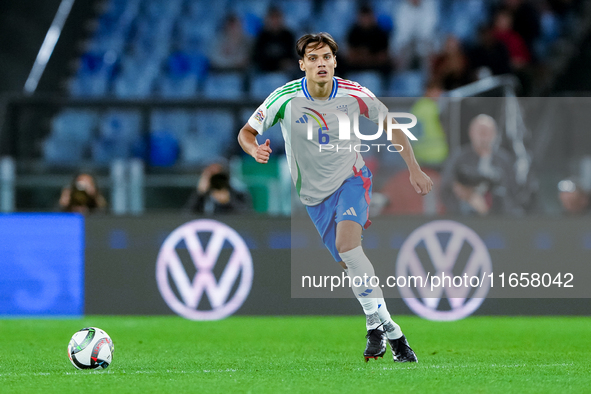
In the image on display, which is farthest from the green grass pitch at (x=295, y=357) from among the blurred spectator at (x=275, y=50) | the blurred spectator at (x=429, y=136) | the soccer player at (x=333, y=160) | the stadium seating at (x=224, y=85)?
the blurred spectator at (x=275, y=50)

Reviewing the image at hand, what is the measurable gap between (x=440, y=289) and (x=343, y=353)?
2891 mm

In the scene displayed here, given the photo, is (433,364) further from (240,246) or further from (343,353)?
(240,246)

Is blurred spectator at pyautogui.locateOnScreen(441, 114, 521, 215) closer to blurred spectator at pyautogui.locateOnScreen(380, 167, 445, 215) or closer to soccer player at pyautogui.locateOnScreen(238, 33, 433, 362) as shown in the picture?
blurred spectator at pyautogui.locateOnScreen(380, 167, 445, 215)

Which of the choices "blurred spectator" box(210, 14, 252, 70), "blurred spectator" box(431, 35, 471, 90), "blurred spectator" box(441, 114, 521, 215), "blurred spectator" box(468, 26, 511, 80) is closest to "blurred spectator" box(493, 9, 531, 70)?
"blurred spectator" box(468, 26, 511, 80)

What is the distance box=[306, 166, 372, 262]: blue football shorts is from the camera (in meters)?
5.93

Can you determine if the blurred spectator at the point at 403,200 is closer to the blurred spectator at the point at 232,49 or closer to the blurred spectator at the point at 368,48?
the blurred spectator at the point at 368,48

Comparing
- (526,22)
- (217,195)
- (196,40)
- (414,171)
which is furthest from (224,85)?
(414,171)

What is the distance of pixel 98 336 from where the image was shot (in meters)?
5.60

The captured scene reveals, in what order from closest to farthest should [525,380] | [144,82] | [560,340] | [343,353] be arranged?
[525,380] < [343,353] < [560,340] < [144,82]

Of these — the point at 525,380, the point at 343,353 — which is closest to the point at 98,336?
the point at 343,353

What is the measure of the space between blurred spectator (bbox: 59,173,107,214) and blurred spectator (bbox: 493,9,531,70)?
6488 mm

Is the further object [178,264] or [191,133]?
[191,133]

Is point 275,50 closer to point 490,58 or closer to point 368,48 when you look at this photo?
point 368,48

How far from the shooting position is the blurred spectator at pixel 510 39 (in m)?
13.7
